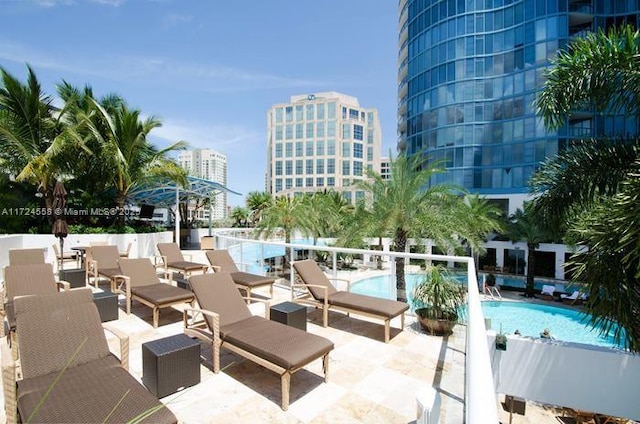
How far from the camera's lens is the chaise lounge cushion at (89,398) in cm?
215

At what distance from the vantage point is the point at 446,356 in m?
4.21

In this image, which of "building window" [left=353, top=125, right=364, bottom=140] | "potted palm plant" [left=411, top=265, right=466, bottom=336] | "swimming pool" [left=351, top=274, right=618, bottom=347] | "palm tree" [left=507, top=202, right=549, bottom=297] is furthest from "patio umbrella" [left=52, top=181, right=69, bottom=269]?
"building window" [left=353, top=125, right=364, bottom=140]

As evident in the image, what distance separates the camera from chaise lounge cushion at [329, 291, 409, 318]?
467 cm

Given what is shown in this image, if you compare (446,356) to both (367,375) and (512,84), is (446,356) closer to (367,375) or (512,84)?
(367,375)

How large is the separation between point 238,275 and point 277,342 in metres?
Result: 3.88

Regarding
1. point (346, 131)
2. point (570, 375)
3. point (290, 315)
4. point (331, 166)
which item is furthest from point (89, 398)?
point (346, 131)

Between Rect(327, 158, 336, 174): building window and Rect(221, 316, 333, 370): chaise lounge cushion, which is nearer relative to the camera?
Rect(221, 316, 333, 370): chaise lounge cushion

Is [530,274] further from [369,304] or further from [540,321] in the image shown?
[369,304]

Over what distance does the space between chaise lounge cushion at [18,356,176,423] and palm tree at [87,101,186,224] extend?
12.5 meters

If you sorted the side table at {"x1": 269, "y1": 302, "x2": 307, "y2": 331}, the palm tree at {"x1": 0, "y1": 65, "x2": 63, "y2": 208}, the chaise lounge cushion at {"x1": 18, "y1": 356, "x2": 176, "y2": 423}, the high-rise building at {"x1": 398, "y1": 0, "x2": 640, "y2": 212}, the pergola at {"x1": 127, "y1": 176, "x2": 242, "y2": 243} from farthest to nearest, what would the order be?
the high-rise building at {"x1": 398, "y1": 0, "x2": 640, "y2": 212} → the pergola at {"x1": 127, "y1": 176, "x2": 242, "y2": 243} → the palm tree at {"x1": 0, "y1": 65, "x2": 63, "y2": 208} → the side table at {"x1": 269, "y1": 302, "x2": 307, "y2": 331} → the chaise lounge cushion at {"x1": 18, "y1": 356, "x2": 176, "y2": 423}

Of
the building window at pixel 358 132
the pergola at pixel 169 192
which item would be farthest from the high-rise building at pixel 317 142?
the pergola at pixel 169 192

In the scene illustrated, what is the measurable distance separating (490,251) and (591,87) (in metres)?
23.2

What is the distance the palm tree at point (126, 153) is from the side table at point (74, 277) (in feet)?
25.5

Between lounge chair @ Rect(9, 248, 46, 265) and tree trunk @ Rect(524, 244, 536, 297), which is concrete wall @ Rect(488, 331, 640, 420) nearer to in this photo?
lounge chair @ Rect(9, 248, 46, 265)
